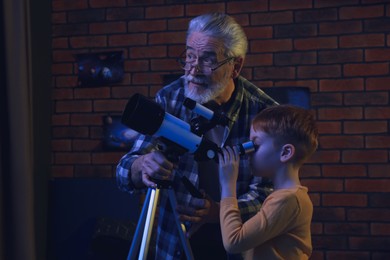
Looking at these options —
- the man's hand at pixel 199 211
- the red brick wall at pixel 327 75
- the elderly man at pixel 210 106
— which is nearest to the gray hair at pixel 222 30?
the elderly man at pixel 210 106

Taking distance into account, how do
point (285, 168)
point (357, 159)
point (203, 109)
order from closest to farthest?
point (203, 109) < point (285, 168) < point (357, 159)

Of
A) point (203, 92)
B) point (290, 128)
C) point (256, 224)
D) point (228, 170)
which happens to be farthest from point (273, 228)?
point (203, 92)

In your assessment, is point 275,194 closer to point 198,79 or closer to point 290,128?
point 290,128

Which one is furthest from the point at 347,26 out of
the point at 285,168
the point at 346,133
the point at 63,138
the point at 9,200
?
the point at 9,200

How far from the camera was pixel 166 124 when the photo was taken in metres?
1.43

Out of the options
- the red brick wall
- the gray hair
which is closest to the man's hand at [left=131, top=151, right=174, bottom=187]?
the gray hair

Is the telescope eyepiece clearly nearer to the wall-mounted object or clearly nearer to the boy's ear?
the boy's ear

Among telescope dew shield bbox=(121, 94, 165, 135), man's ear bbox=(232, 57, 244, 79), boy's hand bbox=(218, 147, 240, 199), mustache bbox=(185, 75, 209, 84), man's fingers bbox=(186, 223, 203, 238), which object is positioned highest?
man's ear bbox=(232, 57, 244, 79)

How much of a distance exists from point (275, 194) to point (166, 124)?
0.37 meters

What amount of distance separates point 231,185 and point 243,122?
1.24ft

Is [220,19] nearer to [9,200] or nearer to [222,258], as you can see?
[222,258]

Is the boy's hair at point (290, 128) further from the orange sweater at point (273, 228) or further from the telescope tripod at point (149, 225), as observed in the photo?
the telescope tripod at point (149, 225)

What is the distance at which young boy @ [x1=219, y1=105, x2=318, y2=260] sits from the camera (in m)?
1.44

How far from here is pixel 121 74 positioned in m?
3.04
